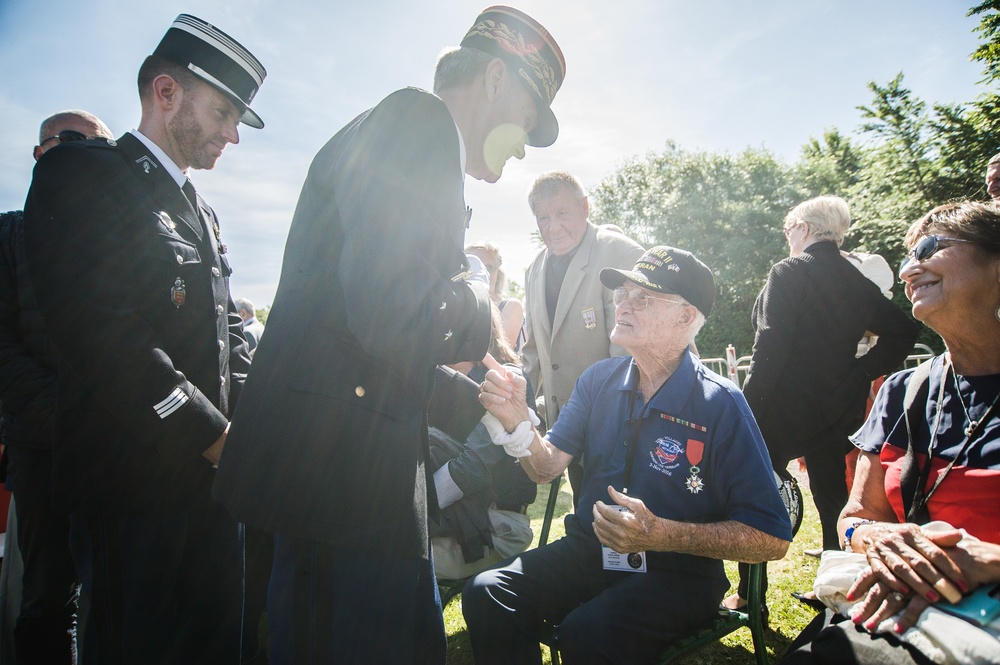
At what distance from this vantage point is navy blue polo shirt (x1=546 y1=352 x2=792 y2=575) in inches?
77.2

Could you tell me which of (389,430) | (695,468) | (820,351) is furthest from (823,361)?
(389,430)

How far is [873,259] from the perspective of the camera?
13.3ft

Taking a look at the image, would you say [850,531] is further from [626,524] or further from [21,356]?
[21,356]

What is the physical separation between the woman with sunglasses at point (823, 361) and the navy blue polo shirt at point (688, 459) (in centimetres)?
129

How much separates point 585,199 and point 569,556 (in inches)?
109

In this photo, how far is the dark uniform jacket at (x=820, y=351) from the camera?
128 inches

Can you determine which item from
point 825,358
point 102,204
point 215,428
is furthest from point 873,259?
point 102,204

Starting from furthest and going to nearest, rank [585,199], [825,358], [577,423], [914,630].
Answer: [585,199] → [825,358] → [577,423] → [914,630]

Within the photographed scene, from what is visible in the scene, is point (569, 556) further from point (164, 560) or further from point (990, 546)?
point (164, 560)

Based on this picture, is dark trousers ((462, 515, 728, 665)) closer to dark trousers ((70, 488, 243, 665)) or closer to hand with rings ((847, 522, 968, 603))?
hand with rings ((847, 522, 968, 603))

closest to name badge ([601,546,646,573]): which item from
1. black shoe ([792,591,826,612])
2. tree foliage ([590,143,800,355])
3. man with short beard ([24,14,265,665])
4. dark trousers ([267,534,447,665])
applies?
dark trousers ([267,534,447,665])

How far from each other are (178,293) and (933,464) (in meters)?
2.94

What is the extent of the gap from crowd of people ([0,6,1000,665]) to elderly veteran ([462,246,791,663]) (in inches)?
0.5

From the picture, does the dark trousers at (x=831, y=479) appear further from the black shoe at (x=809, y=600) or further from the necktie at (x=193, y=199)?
the necktie at (x=193, y=199)
